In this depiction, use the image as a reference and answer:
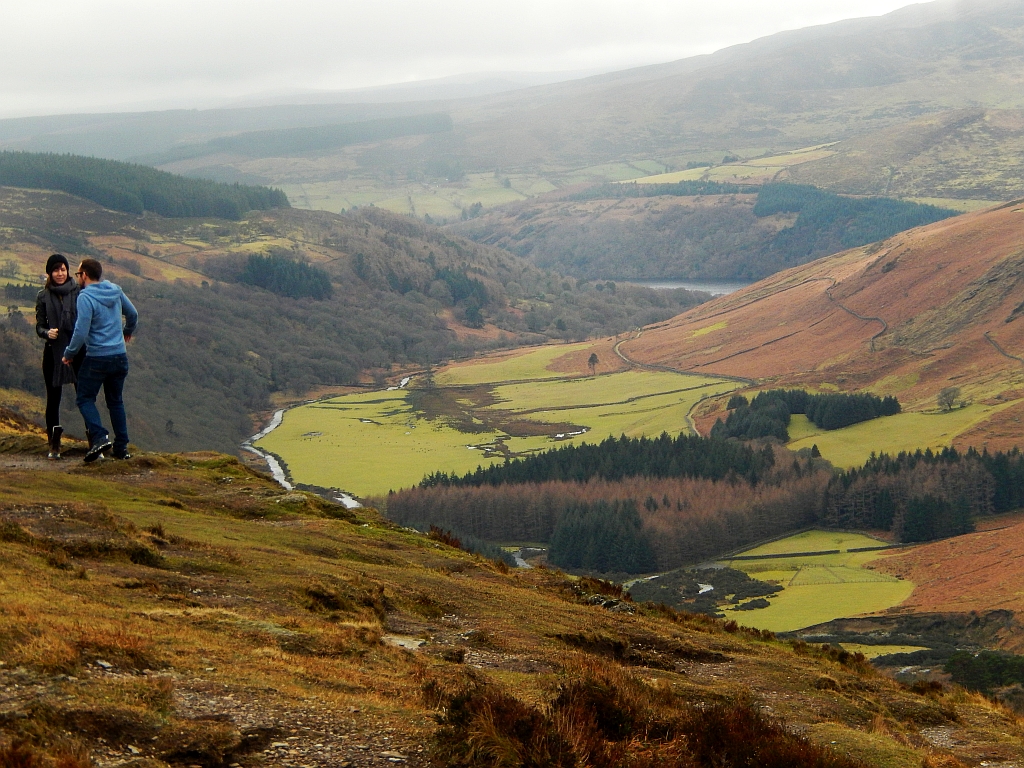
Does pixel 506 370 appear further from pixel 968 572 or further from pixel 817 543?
pixel 968 572

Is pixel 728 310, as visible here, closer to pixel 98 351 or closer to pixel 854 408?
pixel 854 408

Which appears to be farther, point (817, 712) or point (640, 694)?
point (817, 712)

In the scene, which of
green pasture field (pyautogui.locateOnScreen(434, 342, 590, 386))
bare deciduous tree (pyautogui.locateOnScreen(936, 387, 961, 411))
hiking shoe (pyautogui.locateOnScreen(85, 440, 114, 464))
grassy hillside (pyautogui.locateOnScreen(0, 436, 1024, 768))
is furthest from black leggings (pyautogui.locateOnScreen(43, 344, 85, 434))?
green pasture field (pyautogui.locateOnScreen(434, 342, 590, 386))

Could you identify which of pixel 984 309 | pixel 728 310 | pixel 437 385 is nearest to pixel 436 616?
pixel 984 309

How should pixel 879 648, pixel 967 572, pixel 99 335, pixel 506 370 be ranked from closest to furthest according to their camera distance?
pixel 99 335 → pixel 879 648 → pixel 967 572 → pixel 506 370

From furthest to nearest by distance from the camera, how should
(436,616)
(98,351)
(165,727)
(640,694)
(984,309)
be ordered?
1. (984,309)
2. (98,351)
3. (436,616)
4. (640,694)
5. (165,727)

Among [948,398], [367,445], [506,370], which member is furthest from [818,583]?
[506,370]
